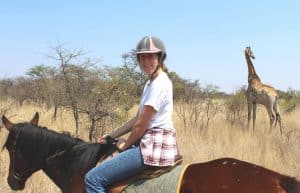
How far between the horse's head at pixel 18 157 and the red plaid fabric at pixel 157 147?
1521 mm

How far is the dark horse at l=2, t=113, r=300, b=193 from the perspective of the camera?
4539mm

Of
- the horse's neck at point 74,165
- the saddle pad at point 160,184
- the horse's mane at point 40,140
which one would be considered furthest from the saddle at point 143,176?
the horse's mane at point 40,140

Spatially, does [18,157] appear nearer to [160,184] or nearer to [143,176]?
[143,176]

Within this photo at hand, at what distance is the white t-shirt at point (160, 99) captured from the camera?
4.83 m

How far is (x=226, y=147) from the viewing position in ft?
41.8

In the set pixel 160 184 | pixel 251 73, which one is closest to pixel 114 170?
pixel 160 184

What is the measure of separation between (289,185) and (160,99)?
1.33 metres

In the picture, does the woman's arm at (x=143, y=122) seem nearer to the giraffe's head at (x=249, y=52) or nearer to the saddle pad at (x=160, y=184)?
the saddle pad at (x=160, y=184)

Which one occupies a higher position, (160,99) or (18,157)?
(160,99)

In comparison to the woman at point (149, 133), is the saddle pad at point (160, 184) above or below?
below

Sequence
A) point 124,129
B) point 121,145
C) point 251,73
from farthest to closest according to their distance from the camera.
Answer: point 251,73 → point 124,129 → point 121,145

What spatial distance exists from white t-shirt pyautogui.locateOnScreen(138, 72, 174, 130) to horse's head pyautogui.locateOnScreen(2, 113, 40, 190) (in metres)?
1.60

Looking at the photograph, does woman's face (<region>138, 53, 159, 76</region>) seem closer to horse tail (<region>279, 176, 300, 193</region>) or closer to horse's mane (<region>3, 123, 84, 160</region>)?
horse's mane (<region>3, 123, 84, 160</region>)

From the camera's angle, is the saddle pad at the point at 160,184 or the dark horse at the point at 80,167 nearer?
the dark horse at the point at 80,167
